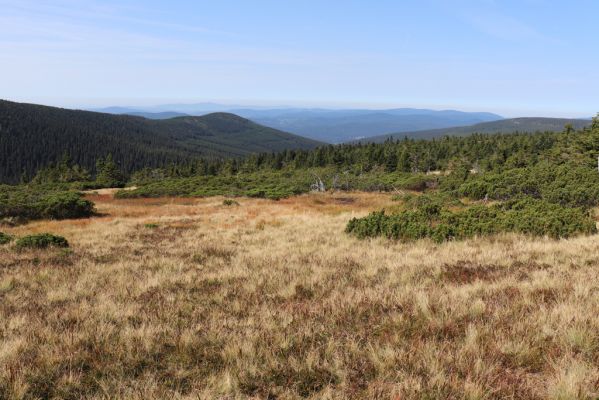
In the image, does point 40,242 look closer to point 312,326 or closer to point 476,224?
point 312,326

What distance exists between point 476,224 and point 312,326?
944cm

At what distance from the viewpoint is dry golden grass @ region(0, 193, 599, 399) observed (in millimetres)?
3537

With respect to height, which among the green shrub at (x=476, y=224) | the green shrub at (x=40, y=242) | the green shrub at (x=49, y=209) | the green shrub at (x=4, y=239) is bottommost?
the green shrub at (x=49, y=209)

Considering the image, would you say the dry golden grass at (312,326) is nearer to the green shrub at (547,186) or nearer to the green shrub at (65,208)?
the green shrub at (547,186)

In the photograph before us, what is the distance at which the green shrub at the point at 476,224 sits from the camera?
11992 millimetres

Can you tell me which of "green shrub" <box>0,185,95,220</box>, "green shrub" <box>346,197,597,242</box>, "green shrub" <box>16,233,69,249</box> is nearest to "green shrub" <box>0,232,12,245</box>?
"green shrub" <box>16,233,69,249</box>

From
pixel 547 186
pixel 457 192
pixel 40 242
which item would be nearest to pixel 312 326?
pixel 40 242

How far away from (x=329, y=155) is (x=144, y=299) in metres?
91.5

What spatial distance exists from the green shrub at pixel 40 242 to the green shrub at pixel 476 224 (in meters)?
9.87

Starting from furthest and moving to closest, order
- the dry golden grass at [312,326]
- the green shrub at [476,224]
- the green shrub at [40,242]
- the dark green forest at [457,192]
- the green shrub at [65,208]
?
the green shrub at [65,208]
the green shrub at [40,242]
the dark green forest at [457,192]
the green shrub at [476,224]
the dry golden grass at [312,326]

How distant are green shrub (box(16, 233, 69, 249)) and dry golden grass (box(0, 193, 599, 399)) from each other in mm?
3132

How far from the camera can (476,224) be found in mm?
12625

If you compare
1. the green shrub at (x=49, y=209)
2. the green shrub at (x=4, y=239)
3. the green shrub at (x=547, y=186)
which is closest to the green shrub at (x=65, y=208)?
the green shrub at (x=49, y=209)

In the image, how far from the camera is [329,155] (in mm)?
96812
